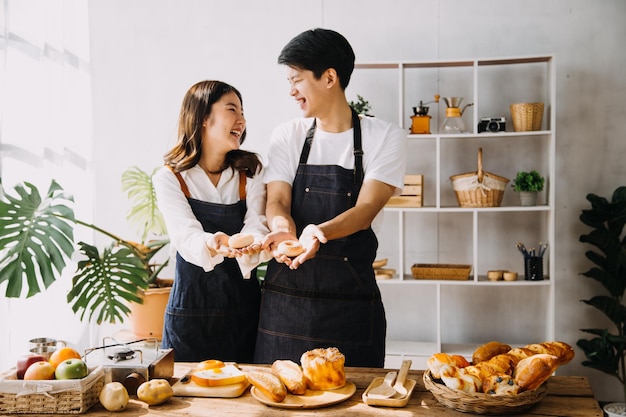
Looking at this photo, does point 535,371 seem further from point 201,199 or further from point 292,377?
point 201,199

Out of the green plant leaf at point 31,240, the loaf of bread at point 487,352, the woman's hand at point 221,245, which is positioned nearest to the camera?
the loaf of bread at point 487,352

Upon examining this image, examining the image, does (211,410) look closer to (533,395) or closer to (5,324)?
(533,395)

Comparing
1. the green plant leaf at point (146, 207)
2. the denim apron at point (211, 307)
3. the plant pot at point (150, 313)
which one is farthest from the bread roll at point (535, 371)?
the green plant leaf at point (146, 207)

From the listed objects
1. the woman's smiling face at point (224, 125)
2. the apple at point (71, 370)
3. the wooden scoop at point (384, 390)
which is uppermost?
the woman's smiling face at point (224, 125)

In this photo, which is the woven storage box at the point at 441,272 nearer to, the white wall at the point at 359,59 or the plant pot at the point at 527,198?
the plant pot at the point at 527,198

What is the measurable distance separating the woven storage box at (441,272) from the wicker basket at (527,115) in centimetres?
98

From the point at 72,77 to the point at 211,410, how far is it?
10.4 feet

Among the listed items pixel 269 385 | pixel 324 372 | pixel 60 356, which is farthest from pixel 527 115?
pixel 60 356

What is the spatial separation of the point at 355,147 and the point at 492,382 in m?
1.12

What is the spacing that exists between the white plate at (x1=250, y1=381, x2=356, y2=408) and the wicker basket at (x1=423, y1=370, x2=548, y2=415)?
238 millimetres

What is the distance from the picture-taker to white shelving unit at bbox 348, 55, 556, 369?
459cm

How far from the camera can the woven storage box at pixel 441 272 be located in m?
4.37

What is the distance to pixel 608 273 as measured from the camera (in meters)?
4.32

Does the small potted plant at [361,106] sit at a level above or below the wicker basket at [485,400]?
above
